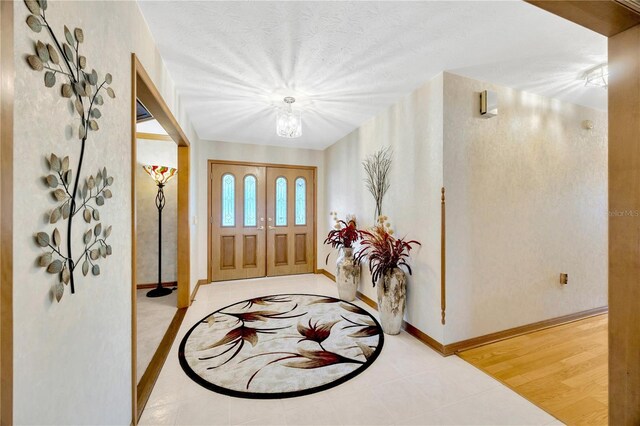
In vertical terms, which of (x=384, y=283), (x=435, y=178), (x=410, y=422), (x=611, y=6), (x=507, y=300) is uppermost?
(x=611, y=6)

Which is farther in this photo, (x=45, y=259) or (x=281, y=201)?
(x=281, y=201)

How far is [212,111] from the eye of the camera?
301 centimetres

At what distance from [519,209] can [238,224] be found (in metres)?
3.89

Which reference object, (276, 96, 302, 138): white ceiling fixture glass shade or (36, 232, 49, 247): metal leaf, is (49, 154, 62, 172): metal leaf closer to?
(36, 232, 49, 247): metal leaf

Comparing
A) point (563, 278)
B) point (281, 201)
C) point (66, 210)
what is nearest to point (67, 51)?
point (66, 210)

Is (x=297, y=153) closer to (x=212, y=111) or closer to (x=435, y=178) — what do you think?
(x=212, y=111)

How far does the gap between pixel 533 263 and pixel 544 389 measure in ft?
4.11

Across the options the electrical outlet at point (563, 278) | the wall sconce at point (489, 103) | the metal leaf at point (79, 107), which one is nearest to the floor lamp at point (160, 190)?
the metal leaf at point (79, 107)

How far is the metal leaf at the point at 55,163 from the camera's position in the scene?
785 millimetres

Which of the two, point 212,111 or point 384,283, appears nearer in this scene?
point 384,283

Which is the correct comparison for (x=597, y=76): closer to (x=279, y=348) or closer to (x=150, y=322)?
(x=279, y=348)

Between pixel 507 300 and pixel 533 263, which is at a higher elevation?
pixel 533 263

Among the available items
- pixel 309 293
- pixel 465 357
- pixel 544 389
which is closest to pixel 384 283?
pixel 465 357

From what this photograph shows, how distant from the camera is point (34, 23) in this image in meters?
0.70
